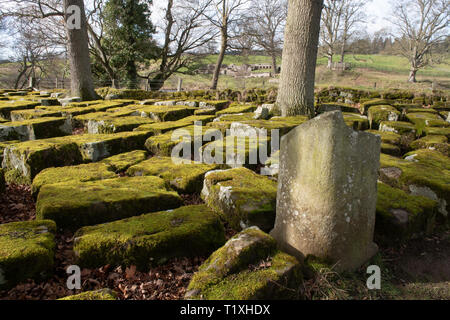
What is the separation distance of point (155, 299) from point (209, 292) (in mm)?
532

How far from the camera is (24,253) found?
2.21 meters

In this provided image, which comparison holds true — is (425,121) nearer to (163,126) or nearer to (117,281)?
(163,126)

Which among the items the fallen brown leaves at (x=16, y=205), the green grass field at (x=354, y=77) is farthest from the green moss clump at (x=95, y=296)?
the green grass field at (x=354, y=77)

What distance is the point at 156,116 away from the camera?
308 inches

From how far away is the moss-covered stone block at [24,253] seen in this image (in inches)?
84.0

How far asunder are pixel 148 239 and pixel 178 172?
1.74m

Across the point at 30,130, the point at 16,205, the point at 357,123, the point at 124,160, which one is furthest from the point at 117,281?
the point at 357,123

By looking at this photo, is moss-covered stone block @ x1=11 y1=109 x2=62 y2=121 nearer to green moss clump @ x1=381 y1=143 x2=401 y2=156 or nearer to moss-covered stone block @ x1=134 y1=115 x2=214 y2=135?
moss-covered stone block @ x1=134 y1=115 x2=214 y2=135

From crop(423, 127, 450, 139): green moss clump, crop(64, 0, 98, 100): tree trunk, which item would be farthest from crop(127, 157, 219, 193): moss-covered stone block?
crop(64, 0, 98, 100): tree trunk

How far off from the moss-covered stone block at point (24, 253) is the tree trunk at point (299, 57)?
265 inches

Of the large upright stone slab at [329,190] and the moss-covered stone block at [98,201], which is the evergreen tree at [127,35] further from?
the large upright stone slab at [329,190]
